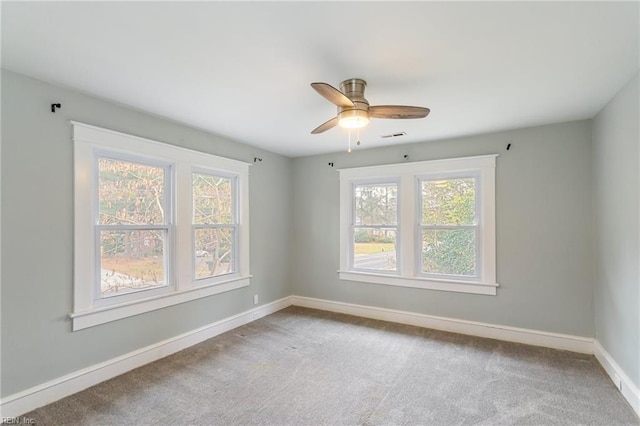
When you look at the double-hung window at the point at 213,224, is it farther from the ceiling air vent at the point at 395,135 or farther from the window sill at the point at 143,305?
the ceiling air vent at the point at 395,135

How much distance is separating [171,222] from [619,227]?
4192 mm

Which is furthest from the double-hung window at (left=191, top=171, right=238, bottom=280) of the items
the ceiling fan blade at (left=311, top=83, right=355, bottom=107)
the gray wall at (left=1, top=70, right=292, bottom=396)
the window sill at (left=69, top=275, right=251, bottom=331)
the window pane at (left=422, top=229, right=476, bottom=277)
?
the window pane at (left=422, top=229, right=476, bottom=277)

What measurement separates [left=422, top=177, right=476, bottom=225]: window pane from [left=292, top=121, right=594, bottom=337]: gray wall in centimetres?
32

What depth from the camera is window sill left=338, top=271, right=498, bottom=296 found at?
379cm

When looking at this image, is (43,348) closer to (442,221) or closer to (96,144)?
(96,144)

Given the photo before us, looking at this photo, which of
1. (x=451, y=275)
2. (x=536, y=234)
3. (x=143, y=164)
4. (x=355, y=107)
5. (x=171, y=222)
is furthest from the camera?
(x=451, y=275)

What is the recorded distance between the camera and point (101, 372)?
2.68 meters

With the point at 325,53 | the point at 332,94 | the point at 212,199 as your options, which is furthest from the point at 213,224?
the point at 325,53

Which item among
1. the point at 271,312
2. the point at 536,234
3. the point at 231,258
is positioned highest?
the point at 536,234

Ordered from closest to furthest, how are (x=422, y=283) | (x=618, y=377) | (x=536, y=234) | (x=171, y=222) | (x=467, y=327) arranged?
(x=618, y=377)
(x=171, y=222)
(x=536, y=234)
(x=467, y=327)
(x=422, y=283)

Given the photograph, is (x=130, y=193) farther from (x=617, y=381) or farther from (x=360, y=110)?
(x=617, y=381)

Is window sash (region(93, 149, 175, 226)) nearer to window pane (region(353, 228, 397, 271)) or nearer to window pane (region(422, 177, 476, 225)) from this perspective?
window pane (region(353, 228, 397, 271))

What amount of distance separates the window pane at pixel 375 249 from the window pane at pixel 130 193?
107 inches

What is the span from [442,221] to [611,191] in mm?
1687
